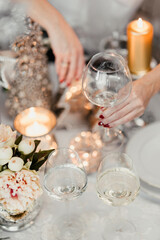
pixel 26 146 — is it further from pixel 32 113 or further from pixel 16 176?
pixel 32 113

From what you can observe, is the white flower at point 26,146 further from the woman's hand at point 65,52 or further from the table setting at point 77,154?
the woman's hand at point 65,52

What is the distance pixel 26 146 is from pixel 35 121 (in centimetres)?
37

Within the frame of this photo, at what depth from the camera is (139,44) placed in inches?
55.6

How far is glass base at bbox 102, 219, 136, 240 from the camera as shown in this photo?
43.9 inches

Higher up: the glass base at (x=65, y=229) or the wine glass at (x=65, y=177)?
the wine glass at (x=65, y=177)

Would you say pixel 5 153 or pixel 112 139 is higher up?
pixel 5 153

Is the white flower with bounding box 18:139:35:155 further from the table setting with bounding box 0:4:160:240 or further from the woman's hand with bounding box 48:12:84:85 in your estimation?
the woman's hand with bounding box 48:12:84:85

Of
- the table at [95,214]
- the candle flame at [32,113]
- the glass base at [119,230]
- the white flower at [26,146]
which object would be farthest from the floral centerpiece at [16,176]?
the candle flame at [32,113]

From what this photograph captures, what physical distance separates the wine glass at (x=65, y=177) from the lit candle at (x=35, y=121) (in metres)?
0.31

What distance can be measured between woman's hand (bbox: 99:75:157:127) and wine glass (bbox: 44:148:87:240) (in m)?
0.23

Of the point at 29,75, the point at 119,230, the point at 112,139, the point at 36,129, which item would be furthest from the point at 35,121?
the point at 119,230

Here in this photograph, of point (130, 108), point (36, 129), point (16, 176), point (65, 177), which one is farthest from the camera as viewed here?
point (36, 129)

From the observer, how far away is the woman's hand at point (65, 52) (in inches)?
59.8

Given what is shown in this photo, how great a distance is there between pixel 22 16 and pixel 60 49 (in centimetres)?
22
